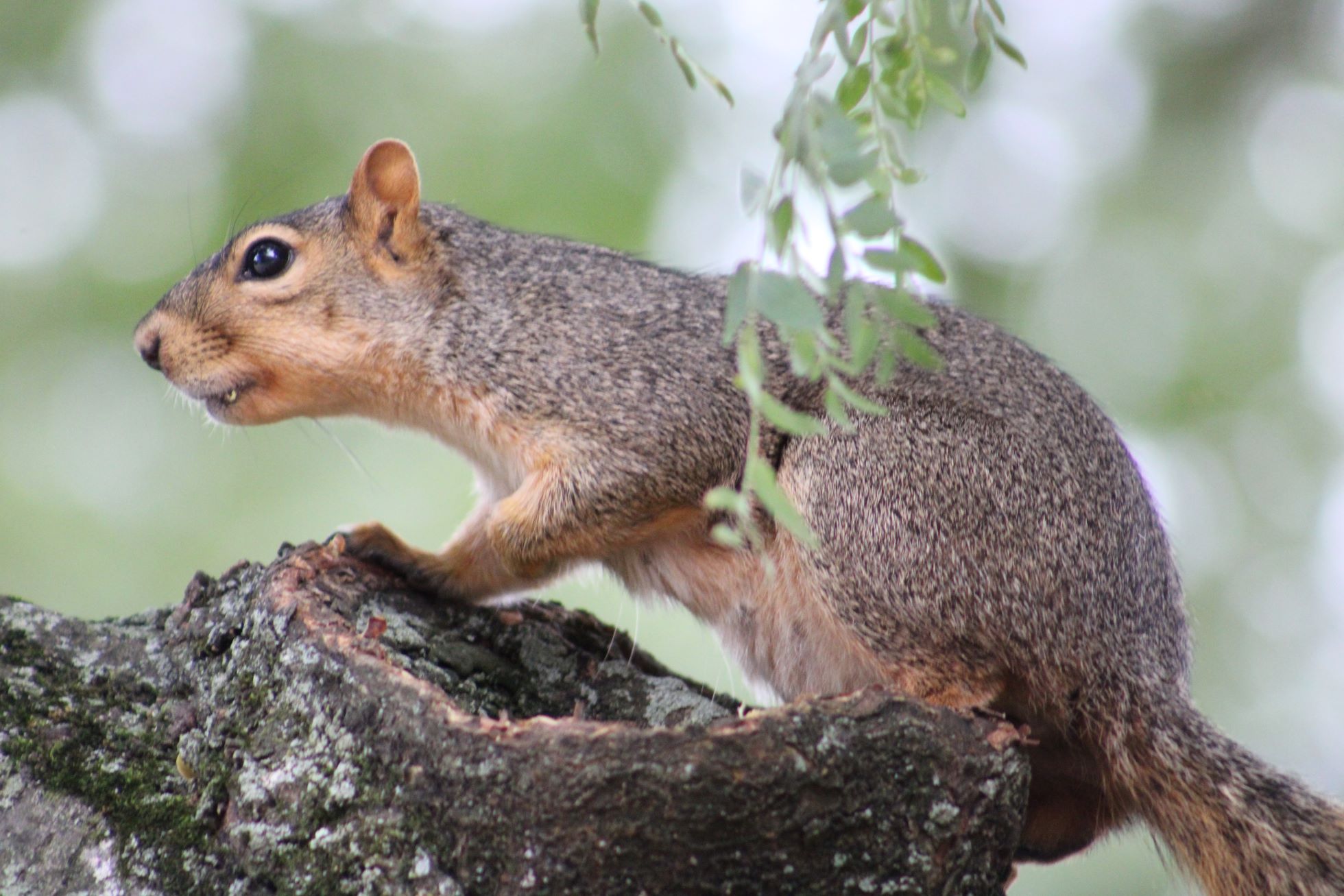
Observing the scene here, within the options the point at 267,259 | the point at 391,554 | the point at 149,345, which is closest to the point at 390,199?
the point at 267,259

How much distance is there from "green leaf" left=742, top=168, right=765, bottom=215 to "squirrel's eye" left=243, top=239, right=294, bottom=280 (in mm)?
2474

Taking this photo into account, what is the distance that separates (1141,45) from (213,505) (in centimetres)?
571

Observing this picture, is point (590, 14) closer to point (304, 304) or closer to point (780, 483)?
point (780, 483)

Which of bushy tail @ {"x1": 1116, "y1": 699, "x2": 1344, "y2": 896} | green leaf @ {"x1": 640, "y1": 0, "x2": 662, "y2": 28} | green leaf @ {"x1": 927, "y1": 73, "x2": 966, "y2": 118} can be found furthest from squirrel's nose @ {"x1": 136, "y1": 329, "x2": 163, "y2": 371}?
bushy tail @ {"x1": 1116, "y1": 699, "x2": 1344, "y2": 896}

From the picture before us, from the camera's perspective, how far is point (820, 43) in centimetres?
209

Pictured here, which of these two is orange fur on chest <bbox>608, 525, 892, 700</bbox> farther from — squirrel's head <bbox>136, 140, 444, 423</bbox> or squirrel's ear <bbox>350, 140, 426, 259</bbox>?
squirrel's ear <bbox>350, 140, 426, 259</bbox>

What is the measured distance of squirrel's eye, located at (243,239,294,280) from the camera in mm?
3975

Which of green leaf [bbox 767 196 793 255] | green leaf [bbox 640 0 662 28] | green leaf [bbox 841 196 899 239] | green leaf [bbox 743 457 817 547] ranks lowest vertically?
green leaf [bbox 743 457 817 547]

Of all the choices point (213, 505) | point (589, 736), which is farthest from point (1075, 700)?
point (213, 505)

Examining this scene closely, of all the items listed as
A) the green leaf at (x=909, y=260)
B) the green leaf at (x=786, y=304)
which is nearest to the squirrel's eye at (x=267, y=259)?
the green leaf at (x=909, y=260)

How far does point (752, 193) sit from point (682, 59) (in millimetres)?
629

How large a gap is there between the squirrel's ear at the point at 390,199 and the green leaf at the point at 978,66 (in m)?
1.93

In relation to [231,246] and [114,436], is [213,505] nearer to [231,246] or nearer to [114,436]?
[114,436]

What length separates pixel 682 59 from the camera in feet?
7.87
